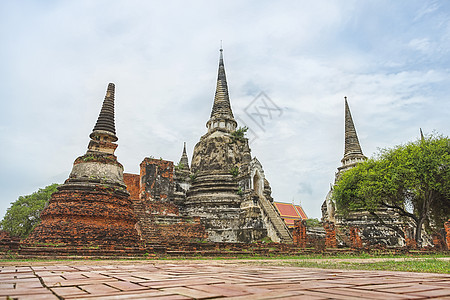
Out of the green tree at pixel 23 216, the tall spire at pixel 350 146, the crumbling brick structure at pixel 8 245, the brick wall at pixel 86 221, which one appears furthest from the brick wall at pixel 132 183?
the tall spire at pixel 350 146

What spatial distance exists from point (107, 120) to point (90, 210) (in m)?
6.51

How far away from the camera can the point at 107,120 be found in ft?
54.1

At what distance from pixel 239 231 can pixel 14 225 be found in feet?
61.6

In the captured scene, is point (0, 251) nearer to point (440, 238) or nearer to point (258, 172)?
point (258, 172)

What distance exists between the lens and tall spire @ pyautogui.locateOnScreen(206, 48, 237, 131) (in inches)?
942

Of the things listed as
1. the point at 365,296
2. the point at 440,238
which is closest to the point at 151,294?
the point at 365,296

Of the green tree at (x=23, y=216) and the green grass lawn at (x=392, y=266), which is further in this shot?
the green tree at (x=23, y=216)

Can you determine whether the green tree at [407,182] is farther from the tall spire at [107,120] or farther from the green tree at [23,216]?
the green tree at [23,216]

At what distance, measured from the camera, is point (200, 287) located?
2318mm

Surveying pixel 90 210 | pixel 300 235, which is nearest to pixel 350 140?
pixel 300 235

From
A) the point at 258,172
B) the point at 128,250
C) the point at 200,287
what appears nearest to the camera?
the point at 200,287

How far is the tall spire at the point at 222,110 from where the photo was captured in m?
23.9

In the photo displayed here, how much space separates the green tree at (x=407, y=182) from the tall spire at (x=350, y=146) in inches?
285

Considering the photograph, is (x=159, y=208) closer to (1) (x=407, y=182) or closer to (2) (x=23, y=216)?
(1) (x=407, y=182)
